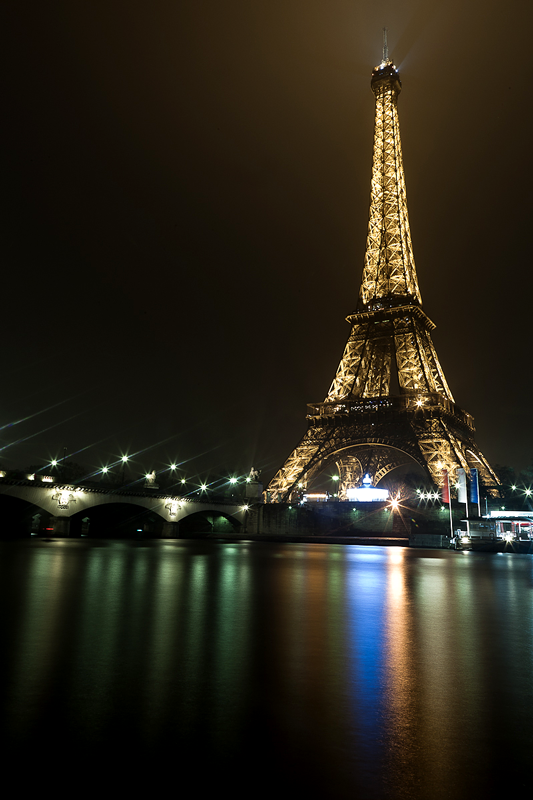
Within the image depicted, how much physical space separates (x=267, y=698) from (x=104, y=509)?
225 feet

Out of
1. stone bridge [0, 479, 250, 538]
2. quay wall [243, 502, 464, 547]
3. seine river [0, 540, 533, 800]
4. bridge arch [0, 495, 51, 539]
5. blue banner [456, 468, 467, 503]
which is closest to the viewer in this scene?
seine river [0, 540, 533, 800]

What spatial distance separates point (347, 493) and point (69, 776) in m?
77.7

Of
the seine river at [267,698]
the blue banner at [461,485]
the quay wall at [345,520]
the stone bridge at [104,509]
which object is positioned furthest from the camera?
the quay wall at [345,520]

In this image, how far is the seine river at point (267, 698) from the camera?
4531mm

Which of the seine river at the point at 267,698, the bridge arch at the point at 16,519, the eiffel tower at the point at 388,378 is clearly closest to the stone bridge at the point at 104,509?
the bridge arch at the point at 16,519

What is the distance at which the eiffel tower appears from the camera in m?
68.1

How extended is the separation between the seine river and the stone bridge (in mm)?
41658

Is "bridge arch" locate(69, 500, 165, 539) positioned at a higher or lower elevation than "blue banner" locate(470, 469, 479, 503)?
lower

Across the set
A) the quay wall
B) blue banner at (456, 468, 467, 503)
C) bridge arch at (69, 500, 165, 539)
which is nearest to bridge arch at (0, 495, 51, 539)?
bridge arch at (69, 500, 165, 539)

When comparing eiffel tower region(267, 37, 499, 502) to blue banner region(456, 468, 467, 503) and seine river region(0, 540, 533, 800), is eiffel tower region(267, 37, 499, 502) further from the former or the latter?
seine river region(0, 540, 533, 800)

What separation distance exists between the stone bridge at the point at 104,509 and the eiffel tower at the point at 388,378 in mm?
11781

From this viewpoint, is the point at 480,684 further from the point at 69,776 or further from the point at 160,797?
the point at 69,776

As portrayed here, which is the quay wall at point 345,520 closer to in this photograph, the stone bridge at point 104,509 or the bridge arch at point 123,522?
the stone bridge at point 104,509

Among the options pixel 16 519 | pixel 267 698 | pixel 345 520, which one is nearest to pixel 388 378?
pixel 345 520
